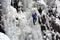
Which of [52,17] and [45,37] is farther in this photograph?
[52,17]

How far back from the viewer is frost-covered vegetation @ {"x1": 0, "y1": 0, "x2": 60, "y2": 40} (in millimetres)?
9641

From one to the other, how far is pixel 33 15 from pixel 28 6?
0.71 metres

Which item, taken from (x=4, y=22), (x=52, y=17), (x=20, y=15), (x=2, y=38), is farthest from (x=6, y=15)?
(x=52, y=17)

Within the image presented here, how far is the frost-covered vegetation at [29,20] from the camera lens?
964cm

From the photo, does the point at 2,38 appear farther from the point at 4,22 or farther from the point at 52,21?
the point at 52,21

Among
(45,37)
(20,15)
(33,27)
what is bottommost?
(45,37)

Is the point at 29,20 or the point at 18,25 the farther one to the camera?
the point at 29,20

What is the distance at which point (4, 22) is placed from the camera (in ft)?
31.2

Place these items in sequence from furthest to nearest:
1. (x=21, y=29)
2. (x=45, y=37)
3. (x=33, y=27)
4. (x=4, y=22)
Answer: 1. (x=45, y=37)
2. (x=33, y=27)
3. (x=21, y=29)
4. (x=4, y=22)

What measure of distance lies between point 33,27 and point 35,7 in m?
1.50

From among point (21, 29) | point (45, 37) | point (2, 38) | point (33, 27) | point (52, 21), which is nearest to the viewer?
point (2, 38)

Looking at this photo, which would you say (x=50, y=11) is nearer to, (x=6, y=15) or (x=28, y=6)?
(x=28, y=6)

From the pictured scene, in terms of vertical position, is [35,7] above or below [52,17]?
above

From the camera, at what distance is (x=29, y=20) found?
36.0ft
